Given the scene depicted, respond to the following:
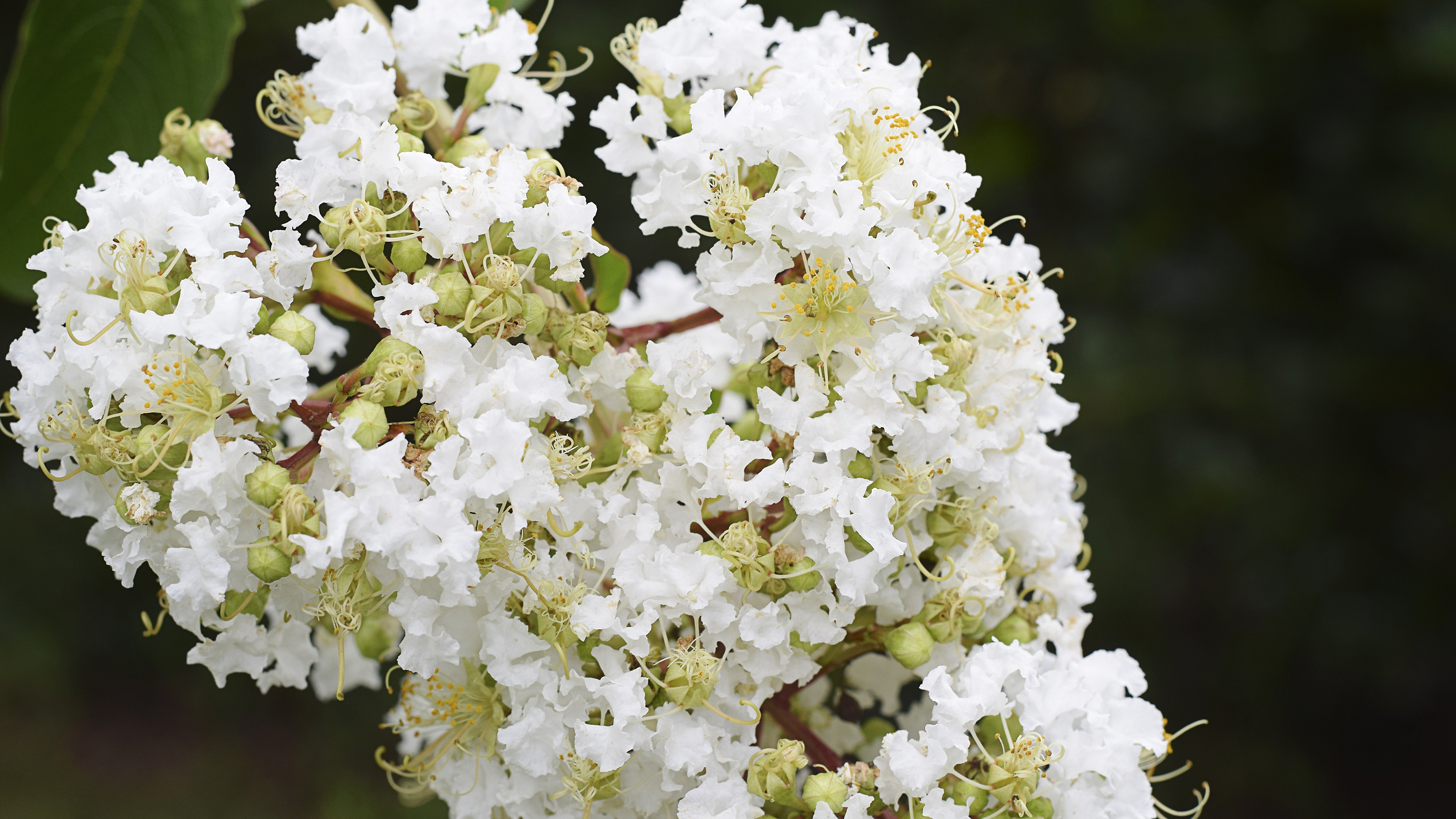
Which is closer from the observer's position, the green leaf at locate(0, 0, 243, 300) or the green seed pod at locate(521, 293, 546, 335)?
the green seed pod at locate(521, 293, 546, 335)

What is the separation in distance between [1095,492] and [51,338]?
229 centimetres

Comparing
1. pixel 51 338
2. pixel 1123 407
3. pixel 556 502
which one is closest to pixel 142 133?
pixel 51 338

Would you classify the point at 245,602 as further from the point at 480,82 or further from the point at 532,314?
the point at 480,82

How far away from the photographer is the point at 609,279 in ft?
4.00

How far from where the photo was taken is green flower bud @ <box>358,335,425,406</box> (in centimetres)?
93

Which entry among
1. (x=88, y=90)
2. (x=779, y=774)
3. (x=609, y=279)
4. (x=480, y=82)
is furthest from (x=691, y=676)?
(x=88, y=90)

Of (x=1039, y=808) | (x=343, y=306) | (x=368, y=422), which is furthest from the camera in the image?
(x=343, y=306)

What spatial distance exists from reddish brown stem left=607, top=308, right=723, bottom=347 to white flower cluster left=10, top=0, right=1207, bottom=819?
5 centimetres

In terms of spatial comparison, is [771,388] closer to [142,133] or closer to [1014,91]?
[142,133]

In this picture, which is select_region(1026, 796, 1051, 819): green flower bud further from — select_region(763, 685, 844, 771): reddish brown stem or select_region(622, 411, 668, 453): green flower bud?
select_region(622, 411, 668, 453): green flower bud

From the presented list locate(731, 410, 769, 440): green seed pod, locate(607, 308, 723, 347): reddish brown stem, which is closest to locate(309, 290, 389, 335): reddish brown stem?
locate(607, 308, 723, 347): reddish brown stem

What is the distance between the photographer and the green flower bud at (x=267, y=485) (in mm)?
916

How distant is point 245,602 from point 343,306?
29 centimetres

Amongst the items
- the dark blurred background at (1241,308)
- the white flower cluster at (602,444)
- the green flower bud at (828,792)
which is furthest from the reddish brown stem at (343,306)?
the dark blurred background at (1241,308)
